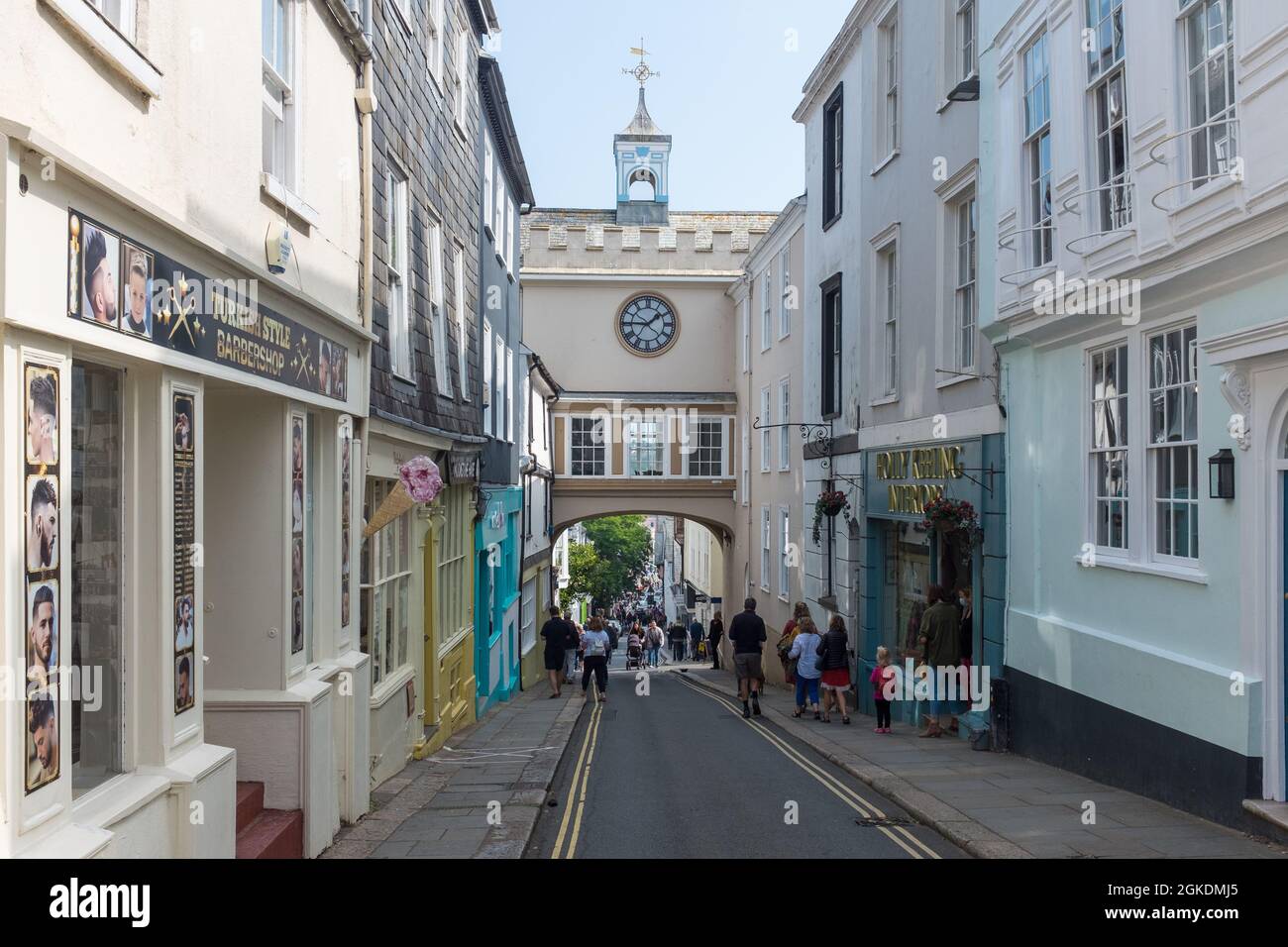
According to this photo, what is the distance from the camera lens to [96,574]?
224 inches

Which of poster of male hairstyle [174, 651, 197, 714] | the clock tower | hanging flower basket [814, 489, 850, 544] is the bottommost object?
poster of male hairstyle [174, 651, 197, 714]

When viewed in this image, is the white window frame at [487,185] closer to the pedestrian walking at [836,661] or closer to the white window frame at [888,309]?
the white window frame at [888,309]

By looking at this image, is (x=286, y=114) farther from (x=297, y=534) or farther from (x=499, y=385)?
(x=499, y=385)

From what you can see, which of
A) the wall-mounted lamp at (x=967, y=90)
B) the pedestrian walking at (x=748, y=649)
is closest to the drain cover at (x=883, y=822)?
the pedestrian walking at (x=748, y=649)

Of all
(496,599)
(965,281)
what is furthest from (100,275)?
(496,599)

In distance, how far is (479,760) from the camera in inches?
525

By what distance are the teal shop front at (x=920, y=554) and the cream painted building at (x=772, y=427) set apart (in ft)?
17.5

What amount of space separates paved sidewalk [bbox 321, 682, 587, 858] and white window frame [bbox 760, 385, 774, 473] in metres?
15.0

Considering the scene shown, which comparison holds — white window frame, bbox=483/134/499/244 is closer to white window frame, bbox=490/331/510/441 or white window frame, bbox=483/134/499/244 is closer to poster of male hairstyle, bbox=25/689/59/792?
white window frame, bbox=490/331/510/441

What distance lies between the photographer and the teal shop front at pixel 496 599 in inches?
769

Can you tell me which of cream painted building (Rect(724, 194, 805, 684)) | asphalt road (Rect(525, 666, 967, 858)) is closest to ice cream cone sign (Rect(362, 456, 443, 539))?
asphalt road (Rect(525, 666, 967, 858))

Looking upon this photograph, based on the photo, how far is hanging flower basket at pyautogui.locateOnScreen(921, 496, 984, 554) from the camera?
13.8 m

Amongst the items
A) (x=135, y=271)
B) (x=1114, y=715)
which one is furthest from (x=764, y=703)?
(x=135, y=271)

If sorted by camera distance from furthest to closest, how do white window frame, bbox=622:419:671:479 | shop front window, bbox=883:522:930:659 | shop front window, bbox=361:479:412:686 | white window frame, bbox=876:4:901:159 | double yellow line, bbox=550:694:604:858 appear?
white window frame, bbox=622:419:671:479 → white window frame, bbox=876:4:901:159 → shop front window, bbox=883:522:930:659 → shop front window, bbox=361:479:412:686 → double yellow line, bbox=550:694:604:858
